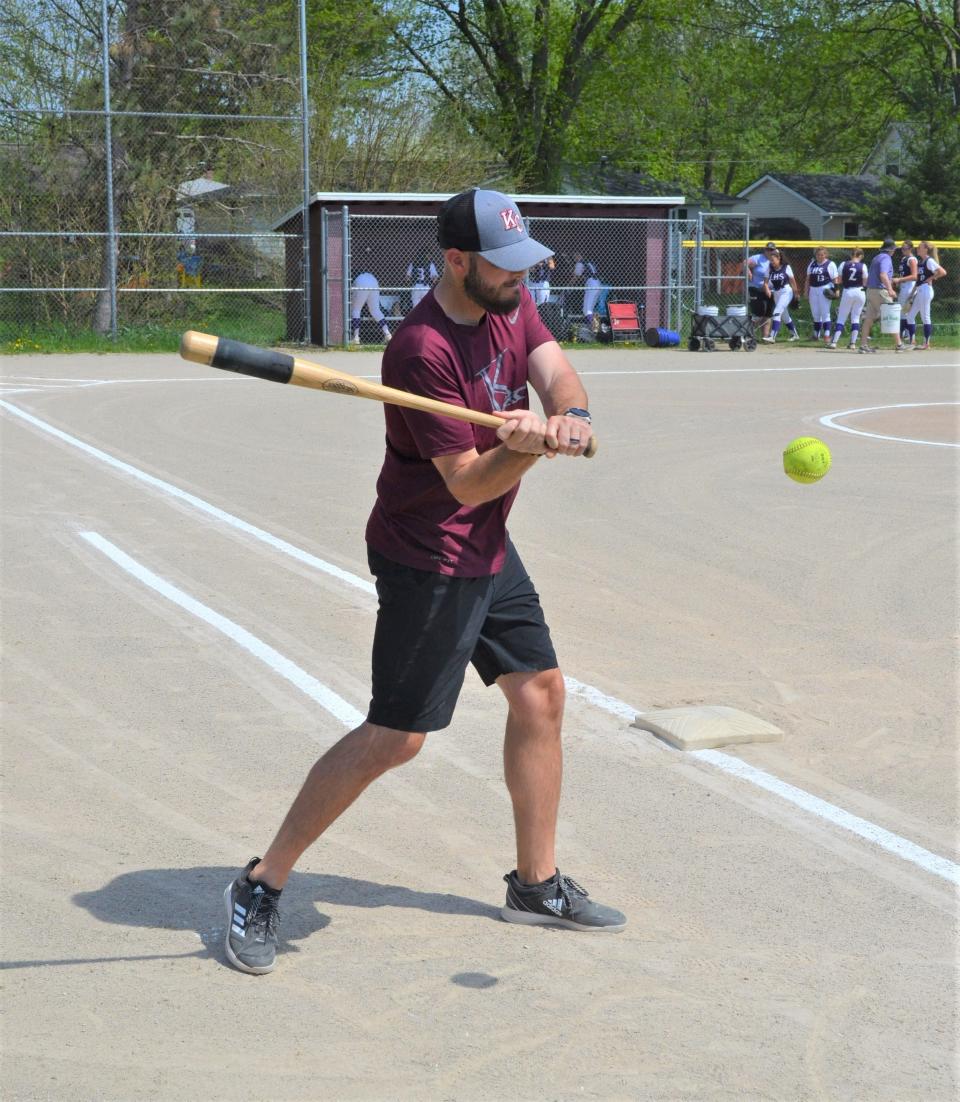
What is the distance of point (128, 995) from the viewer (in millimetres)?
3615

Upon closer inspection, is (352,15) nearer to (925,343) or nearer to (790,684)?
(925,343)

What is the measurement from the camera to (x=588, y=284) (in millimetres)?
29797

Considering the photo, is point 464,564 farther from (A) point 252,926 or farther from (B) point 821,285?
(B) point 821,285

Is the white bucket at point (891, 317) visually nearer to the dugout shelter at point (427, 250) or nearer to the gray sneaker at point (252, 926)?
the dugout shelter at point (427, 250)

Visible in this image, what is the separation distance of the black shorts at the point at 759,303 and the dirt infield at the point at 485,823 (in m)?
20.2

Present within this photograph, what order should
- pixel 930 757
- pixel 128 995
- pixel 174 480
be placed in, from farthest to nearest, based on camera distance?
pixel 174 480 → pixel 930 757 → pixel 128 995

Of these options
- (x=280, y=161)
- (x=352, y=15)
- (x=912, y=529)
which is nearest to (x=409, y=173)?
(x=280, y=161)

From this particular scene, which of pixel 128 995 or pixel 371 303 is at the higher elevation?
pixel 371 303

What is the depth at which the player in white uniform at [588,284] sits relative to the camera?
29.6 meters

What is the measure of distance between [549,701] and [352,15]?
1511 inches

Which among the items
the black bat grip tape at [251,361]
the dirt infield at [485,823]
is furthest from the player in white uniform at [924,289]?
the black bat grip tape at [251,361]

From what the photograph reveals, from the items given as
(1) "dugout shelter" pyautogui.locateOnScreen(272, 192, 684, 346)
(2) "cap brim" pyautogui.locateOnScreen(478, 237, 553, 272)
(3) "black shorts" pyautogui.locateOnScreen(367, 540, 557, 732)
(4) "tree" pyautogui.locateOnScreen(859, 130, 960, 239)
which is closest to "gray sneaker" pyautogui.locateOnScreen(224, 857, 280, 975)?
(3) "black shorts" pyautogui.locateOnScreen(367, 540, 557, 732)

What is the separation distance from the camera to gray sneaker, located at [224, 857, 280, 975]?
12.3 ft

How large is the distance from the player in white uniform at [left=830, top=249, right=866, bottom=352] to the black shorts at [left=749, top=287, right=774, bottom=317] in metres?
1.52
